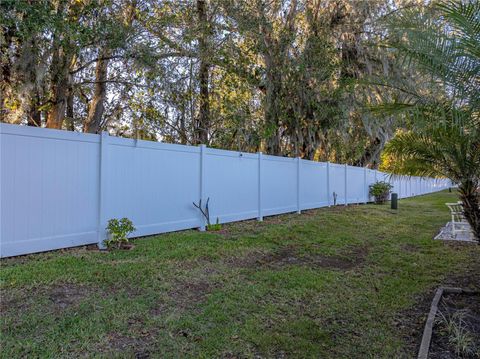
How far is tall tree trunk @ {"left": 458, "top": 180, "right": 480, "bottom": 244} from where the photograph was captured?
4098 millimetres

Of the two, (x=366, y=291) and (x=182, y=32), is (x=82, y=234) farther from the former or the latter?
(x=182, y=32)

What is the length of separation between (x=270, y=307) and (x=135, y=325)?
1305 mm

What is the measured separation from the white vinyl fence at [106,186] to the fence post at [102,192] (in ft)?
0.05

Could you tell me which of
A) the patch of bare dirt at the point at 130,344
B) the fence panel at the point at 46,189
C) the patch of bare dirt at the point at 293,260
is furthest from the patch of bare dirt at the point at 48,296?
the patch of bare dirt at the point at 293,260

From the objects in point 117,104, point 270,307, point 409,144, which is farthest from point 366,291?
point 117,104

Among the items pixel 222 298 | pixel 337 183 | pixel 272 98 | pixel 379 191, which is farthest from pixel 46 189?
pixel 379 191

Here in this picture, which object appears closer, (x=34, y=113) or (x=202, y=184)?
(x=202, y=184)

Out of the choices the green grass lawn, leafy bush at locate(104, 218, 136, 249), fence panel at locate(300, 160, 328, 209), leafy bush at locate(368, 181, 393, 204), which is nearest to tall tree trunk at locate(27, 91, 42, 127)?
leafy bush at locate(104, 218, 136, 249)

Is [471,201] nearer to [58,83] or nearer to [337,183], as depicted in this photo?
[58,83]

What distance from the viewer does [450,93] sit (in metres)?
3.68

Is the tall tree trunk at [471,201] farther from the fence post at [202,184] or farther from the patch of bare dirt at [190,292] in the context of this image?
the fence post at [202,184]

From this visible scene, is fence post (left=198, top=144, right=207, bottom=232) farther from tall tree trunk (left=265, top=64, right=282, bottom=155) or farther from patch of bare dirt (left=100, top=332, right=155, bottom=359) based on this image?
patch of bare dirt (left=100, top=332, right=155, bottom=359)

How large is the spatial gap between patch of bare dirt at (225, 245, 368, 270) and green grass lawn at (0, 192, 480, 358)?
2cm

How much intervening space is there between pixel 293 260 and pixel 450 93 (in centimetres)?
312
